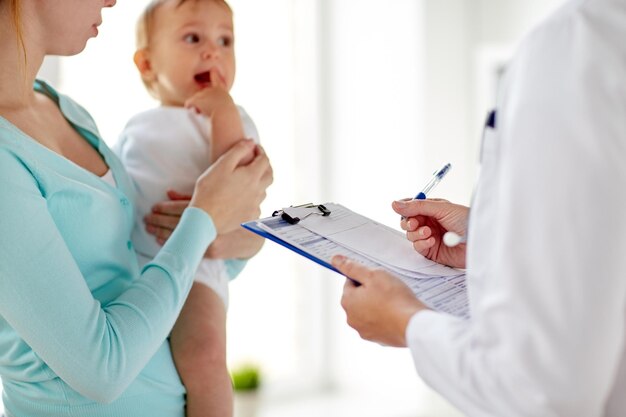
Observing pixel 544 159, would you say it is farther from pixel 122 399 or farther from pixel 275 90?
pixel 275 90

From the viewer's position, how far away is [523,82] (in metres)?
0.75

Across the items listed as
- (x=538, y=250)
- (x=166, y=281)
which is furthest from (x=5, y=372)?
(x=538, y=250)

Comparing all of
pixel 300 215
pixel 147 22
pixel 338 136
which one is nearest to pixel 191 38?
pixel 147 22

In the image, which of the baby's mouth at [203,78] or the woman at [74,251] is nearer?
the woman at [74,251]

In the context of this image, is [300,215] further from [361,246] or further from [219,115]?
[219,115]

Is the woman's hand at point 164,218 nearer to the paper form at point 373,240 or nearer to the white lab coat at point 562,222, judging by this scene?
the paper form at point 373,240

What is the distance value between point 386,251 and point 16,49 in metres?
0.64

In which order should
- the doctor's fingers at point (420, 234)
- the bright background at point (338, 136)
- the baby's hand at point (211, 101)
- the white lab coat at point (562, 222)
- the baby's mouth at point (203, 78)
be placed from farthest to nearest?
the bright background at point (338, 136) < the baby's mouth at point (203, 78) < the baby's hand at point (211, 101) < the doctor's fingers at point (420, 234) < the white lab coat at point (562, 222)

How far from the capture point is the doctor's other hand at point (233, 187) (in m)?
1.26

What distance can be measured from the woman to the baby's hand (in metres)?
0.19

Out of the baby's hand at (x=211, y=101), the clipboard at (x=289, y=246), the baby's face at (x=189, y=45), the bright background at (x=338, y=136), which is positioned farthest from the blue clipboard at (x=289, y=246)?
the bright background at (x=338, y=136)

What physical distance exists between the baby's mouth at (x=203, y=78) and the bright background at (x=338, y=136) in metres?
1.41

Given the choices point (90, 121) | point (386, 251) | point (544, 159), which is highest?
point (544, 159)

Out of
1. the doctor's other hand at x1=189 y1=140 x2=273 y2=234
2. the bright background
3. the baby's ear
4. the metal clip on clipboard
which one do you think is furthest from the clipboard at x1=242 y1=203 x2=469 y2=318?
the bright background
